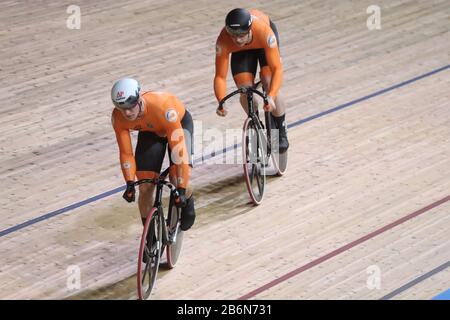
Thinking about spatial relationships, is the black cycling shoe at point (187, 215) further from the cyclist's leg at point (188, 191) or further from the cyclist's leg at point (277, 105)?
the cyclist's leg at point (277, 105)

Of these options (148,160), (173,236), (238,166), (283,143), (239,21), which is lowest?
(238,166)

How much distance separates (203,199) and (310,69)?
2.17 meters

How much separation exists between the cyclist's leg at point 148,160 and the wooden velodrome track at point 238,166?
0.45 m

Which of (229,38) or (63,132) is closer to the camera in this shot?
(229,38)

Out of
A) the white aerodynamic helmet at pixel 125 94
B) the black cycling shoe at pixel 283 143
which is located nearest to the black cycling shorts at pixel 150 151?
the white aerodynamic helmet at pixel 125 94

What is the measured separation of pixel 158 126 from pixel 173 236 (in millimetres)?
552

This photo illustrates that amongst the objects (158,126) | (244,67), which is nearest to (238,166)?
(244,67)

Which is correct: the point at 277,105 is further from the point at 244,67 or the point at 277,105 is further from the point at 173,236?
the point at 173,236

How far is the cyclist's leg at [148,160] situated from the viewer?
4.62 m

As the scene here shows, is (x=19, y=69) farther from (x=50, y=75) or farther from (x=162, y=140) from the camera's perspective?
(x=162, y=140)

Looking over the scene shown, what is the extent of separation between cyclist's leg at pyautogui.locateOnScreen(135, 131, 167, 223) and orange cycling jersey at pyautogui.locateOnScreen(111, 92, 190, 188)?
8cm

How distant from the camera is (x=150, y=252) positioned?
179 inches
